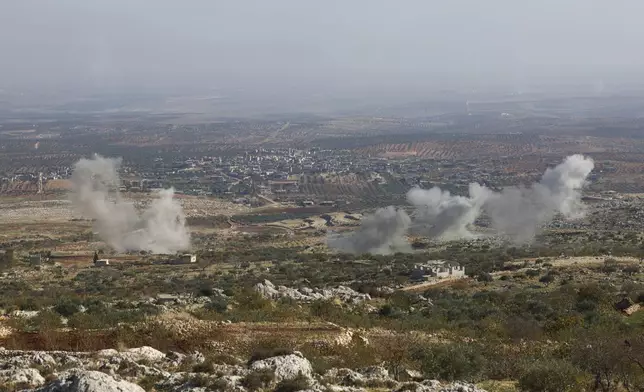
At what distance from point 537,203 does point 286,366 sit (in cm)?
6305

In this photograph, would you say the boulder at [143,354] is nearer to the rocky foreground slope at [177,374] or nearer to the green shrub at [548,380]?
the rocky foreground slope at [177,374]

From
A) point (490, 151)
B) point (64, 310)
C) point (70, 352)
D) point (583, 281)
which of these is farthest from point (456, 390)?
point (490, 151)

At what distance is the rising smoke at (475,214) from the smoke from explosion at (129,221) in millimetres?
13885

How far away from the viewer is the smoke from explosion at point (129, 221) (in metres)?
58.9

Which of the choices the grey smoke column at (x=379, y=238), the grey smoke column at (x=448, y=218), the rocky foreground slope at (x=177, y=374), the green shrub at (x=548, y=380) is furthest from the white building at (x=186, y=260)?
the green shrub at (x=548, y=380)

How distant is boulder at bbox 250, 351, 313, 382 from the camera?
13891mm

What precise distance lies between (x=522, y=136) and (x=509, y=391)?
15560 cm

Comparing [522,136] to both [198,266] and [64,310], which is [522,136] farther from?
[64,310]

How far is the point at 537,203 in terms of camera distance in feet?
240

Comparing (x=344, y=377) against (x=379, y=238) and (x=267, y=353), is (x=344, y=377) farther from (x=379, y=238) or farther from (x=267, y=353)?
(x=379, y=238)

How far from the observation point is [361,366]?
1594 centimetres

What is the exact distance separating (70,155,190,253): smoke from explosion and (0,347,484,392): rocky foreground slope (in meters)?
42.7

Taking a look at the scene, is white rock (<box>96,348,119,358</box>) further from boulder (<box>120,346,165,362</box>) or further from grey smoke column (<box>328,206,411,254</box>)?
grey smoke column (<box>328,206,411,254</box>)

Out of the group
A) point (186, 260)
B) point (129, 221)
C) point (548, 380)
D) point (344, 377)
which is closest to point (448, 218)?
point (129, 221)
